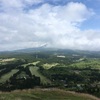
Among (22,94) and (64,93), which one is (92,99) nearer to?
(64,93)

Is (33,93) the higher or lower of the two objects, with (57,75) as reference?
higher

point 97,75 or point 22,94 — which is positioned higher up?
point 22,94

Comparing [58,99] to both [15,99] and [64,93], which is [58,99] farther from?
[15,99]

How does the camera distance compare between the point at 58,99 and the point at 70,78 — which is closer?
the point at 58,99

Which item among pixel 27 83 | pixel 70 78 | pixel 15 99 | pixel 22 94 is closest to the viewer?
pixel 15 99

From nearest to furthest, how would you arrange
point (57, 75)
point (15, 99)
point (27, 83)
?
point (15, 99)
point (27, 83)
point (57, 75)

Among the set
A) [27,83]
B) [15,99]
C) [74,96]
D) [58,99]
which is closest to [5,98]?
[15,99]

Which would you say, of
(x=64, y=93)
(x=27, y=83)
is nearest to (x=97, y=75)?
(x=27, y=83)

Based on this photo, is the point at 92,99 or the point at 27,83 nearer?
the point at 92,99

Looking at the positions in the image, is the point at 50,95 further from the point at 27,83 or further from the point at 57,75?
the point at 57,75

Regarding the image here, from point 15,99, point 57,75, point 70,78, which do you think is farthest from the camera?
point 57,75
